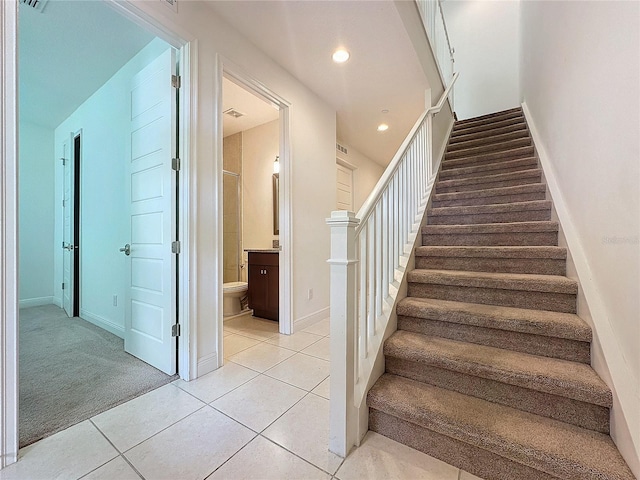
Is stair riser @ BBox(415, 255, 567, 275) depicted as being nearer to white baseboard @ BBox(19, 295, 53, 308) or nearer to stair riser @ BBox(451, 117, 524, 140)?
stair riser @ BBox(451, 117, 524, 140)

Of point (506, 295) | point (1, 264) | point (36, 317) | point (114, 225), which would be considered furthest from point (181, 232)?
point (36, 317)

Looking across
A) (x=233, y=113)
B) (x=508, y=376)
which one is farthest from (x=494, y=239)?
(x=233, y=113)

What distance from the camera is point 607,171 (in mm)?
1247

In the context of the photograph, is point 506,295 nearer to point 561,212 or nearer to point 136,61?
point 561,212

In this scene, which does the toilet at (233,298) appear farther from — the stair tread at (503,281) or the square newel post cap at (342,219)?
the square newel post cap at (342,219)

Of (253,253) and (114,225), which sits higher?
(114,225)

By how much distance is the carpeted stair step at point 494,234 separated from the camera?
1.98 metres

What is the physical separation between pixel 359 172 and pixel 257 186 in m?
1.95

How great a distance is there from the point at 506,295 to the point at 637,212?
82 centimetres

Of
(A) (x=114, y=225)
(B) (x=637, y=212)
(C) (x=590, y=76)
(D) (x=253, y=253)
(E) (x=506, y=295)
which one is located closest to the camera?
(B) (x=637, y=212)

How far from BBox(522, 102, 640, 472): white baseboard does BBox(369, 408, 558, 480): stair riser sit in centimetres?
33

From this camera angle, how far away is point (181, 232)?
6.17 ft

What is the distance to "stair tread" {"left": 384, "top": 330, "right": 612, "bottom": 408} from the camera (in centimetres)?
112

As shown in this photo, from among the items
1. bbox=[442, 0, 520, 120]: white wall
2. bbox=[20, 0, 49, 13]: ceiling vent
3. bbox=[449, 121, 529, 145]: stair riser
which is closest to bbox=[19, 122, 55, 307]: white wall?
bbox=[20, 0, 49, 13]: ceiling vent
